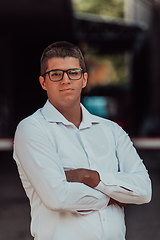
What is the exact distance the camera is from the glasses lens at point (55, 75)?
7.21 ft

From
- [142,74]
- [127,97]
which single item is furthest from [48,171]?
[127,97]

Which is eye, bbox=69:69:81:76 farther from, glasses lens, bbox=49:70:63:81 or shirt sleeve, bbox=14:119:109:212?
shirt sleeve, bbox=14:119:109:212

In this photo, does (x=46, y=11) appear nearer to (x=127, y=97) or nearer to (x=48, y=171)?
(x=48, y=171)

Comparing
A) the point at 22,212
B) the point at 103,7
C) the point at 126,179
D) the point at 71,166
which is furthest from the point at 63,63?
the point at 103,7

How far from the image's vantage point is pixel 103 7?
41938mm

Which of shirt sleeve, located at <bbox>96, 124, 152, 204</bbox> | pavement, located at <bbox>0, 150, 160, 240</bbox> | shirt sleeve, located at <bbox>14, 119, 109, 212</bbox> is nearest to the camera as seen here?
shirt sleeve, located at <bbox>14, 119, 109, 212</bbox>

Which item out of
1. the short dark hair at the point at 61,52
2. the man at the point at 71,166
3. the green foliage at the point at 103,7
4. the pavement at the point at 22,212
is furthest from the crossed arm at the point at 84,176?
the green foliage at the point at 103,7

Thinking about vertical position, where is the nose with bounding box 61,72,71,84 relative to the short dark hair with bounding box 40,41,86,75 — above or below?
below

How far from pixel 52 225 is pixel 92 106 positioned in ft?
54.4

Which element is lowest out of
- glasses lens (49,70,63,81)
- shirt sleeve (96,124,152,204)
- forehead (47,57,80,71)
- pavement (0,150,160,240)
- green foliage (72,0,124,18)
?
pavement (0,150,160,240)

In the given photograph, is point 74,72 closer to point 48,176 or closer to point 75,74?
point 75,74

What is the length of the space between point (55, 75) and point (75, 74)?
113 millimetres

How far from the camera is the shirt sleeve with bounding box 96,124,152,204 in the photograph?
216 cm

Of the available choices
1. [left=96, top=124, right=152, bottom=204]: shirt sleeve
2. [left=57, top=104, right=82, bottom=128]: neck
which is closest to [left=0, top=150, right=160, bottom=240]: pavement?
[left=96, top=124, right=152, bottom=204]: shirt sleeve
